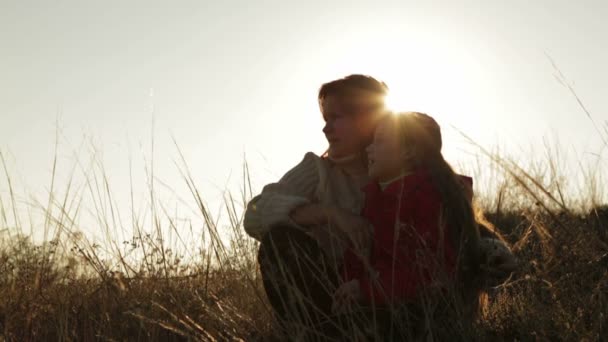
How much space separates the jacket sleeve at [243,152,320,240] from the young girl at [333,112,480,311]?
1.31ft

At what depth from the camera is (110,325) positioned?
2629mm

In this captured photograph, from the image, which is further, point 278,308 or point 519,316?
point 278,308

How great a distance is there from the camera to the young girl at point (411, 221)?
2.23 m

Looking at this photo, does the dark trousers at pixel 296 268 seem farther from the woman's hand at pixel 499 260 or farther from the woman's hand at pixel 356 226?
the woman's hand at pixel 499 260

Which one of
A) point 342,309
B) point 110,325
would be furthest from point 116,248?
point 342,309

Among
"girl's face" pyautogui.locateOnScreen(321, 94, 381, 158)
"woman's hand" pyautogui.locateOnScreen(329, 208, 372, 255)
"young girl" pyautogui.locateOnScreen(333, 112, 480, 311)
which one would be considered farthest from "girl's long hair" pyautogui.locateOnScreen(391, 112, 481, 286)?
"girl's face" pyautogui.locateOnScreen(321, 94, 381, 158)

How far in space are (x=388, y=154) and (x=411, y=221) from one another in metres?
0.35

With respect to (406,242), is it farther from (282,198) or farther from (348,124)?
(348,124)

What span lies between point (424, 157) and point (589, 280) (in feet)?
2.33

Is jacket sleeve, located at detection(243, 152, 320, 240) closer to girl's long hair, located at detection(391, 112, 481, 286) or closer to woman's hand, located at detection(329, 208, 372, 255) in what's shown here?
woman's hand, located at detection(329, 208, 372, 255)

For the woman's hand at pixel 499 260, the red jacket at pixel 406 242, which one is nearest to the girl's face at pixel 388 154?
the red jacket at pixel 406 242

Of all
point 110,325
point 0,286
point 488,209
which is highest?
point 0,286

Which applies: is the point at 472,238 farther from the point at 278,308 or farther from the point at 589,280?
the point at 278,308

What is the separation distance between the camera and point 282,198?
2.86m
